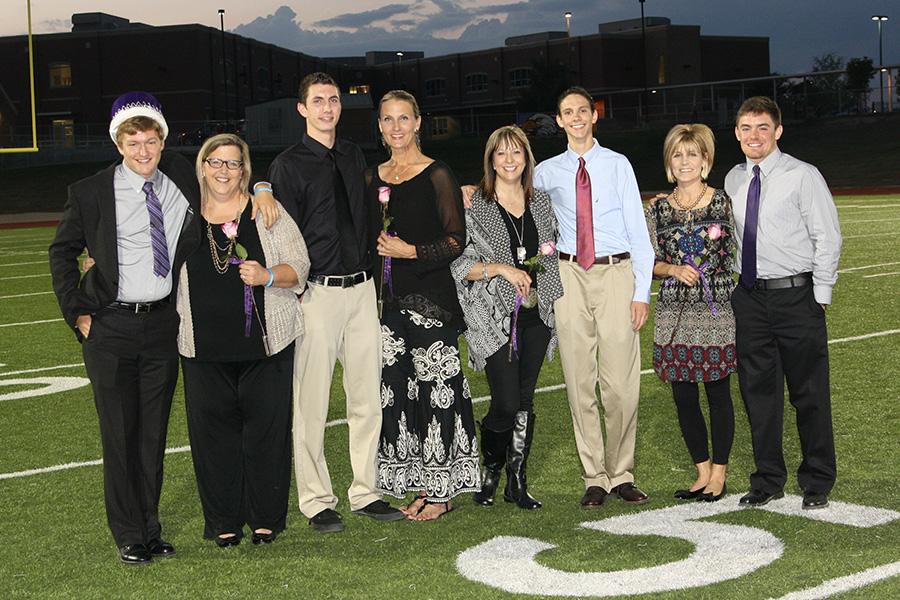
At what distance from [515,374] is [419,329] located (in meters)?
0.53

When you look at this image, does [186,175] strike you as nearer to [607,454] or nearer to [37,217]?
[607,454]

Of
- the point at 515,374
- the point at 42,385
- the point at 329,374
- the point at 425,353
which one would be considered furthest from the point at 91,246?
the point at 42,385

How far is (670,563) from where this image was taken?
5117 mm

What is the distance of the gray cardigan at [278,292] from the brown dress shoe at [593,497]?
5.57 feet

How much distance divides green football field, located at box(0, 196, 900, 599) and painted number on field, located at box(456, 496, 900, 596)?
0.01 metres

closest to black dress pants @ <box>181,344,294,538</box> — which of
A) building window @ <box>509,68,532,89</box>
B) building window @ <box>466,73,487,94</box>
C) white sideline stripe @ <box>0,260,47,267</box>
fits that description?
white sideline stripe @ <box>0,260,47,267</box>

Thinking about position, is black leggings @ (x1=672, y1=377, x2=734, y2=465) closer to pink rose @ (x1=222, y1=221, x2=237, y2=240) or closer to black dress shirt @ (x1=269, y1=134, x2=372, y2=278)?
black dress shirt @ (x1=269, y1=134, x2=372, y2=278)

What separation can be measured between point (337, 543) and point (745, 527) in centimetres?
184

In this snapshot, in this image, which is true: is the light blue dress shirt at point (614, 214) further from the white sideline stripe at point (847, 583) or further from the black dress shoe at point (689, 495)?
the white sideline stripe at point (847, 583)

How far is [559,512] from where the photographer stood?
6090mm

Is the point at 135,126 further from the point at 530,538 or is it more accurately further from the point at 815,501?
the point at 815,501

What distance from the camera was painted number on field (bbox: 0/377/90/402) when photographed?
9.88 m

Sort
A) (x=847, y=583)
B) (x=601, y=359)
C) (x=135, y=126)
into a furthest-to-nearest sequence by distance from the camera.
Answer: (x=601, y=359) < (x=135, y=126) < (x=847, y=583)

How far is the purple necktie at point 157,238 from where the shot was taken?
525 cm
